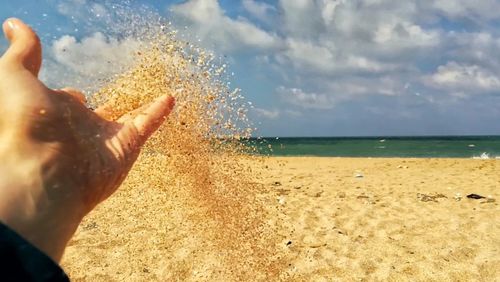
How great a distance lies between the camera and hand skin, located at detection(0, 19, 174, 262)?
1.73 meters

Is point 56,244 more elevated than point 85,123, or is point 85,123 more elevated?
point 85,123

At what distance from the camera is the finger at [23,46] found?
6.69 ft

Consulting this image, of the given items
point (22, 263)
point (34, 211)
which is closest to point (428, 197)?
point (34, 211)

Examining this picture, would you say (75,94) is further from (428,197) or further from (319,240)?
(428,197)

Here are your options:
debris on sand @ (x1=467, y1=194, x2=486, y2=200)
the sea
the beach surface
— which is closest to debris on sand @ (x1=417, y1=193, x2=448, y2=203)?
the beach surface

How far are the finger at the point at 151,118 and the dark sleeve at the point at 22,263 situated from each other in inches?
41.1

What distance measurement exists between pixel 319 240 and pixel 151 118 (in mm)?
3553

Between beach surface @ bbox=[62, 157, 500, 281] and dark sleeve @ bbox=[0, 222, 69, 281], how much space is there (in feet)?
6.58

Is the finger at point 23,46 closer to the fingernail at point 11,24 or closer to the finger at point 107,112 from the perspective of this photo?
the fingernail at point 11,24

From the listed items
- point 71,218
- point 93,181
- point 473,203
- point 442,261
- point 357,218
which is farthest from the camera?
point 473,203

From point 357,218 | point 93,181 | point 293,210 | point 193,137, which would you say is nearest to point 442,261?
point 357,218

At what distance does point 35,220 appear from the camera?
1.71 m

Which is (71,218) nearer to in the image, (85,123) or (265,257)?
(85,123)

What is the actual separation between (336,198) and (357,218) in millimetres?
1425
